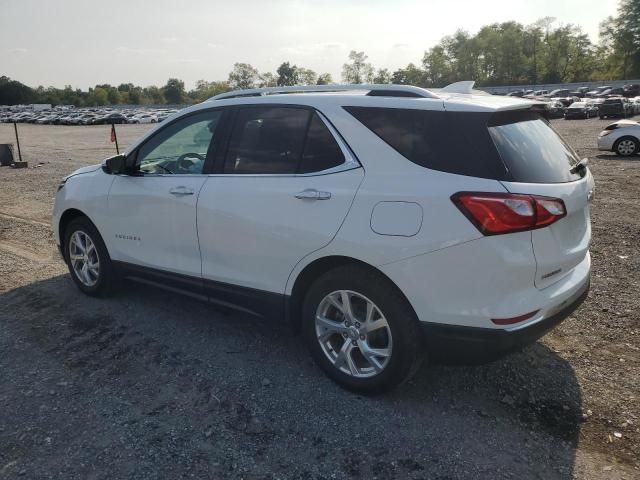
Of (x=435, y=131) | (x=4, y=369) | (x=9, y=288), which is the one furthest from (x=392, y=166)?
(x=9, y=288)

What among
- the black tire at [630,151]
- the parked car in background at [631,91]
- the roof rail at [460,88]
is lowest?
the black tire at [630,151]

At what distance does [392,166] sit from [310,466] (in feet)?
5.49

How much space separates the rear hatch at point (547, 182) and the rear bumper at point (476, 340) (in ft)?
0.81

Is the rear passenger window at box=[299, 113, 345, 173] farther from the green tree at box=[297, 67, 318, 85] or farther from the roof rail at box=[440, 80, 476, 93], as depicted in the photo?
the green tree at box=[297, 67, 318, 85]

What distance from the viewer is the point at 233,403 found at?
3303mm

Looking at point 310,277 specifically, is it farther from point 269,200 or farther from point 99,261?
point 99,261

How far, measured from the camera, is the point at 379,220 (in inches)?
118

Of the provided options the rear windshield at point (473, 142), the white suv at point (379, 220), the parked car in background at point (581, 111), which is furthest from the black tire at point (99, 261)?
the parked car in background at point (581, 111)

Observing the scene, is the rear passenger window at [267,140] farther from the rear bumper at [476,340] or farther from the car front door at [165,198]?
the rear bumper at [476,340]

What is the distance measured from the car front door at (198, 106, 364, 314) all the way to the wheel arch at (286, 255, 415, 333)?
9 centimetres

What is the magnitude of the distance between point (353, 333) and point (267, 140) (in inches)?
56.6

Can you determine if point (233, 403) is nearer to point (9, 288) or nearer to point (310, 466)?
point (310, 466)

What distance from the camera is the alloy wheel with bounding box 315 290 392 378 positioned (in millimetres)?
3191

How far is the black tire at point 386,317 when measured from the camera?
3029 mm
